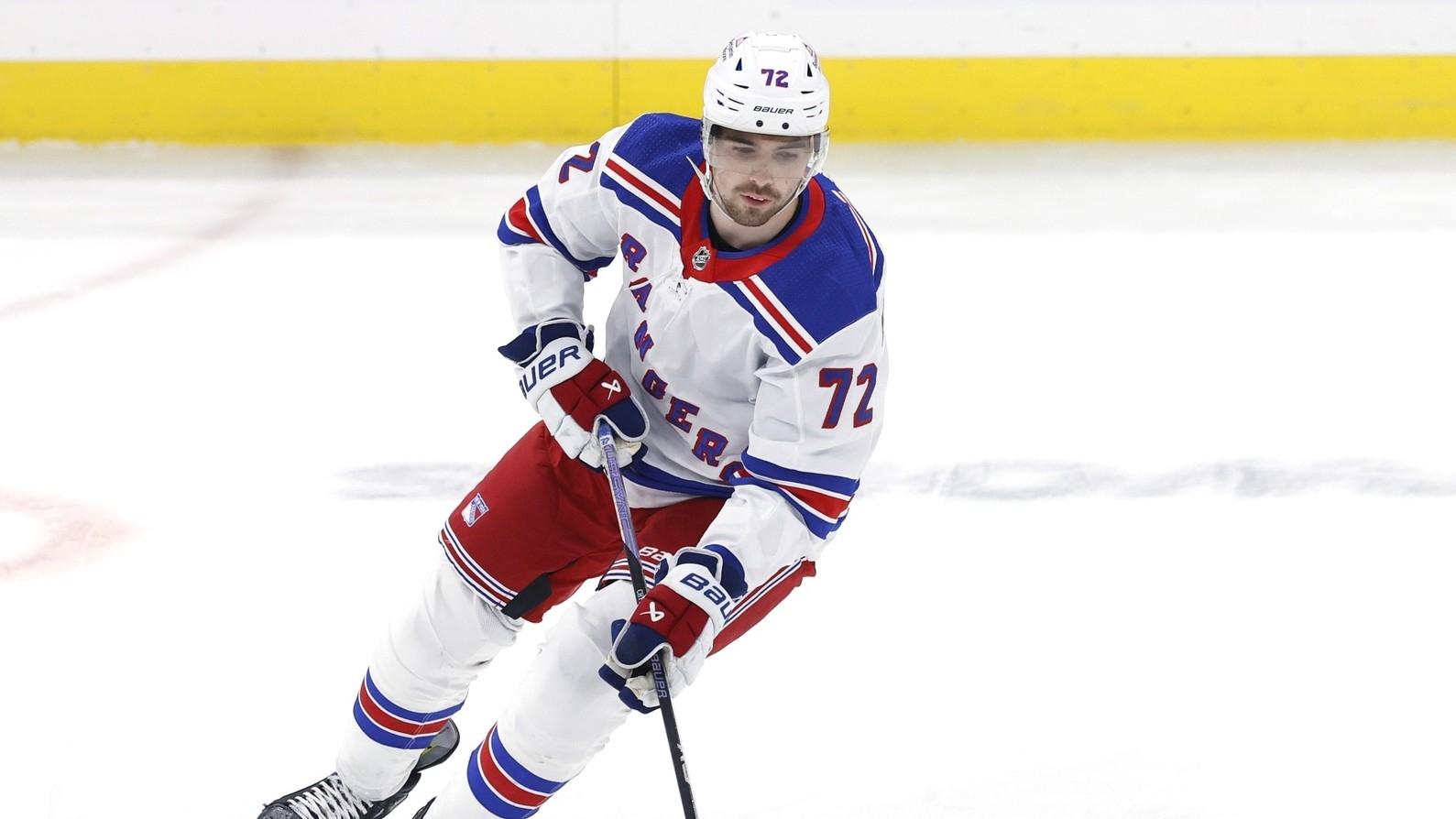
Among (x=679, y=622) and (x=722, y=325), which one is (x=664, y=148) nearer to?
(x=722, y=325)

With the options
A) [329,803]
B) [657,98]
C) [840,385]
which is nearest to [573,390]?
[840,385]

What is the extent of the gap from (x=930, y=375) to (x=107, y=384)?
78.0 inches

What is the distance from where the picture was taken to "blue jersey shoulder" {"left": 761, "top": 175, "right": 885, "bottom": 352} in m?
2.05

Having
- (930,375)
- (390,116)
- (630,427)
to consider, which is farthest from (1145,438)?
(390,116)

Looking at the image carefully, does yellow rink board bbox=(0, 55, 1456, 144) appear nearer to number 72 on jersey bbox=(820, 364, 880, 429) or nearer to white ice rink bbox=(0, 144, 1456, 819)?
white ice rink bbox=(0, 144, 1456, 819)

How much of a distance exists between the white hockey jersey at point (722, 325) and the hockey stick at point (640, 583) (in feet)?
0.40

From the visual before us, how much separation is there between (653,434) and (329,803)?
2.29 feet

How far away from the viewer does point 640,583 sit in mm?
2143

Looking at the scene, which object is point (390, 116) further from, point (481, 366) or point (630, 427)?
point (630, 427)

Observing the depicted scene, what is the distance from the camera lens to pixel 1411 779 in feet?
8.50

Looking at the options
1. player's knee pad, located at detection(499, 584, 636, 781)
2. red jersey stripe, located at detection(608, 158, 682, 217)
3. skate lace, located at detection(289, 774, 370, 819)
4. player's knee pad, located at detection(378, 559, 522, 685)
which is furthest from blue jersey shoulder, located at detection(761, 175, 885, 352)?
skate lace, located at detection(289, 774, 370, 819)

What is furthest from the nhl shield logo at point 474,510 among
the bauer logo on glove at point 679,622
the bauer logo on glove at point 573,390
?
the bauer logo on glove at point 679,622

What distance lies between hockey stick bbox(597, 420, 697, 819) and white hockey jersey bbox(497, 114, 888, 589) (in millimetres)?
121

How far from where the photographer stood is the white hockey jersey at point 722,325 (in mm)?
2070
